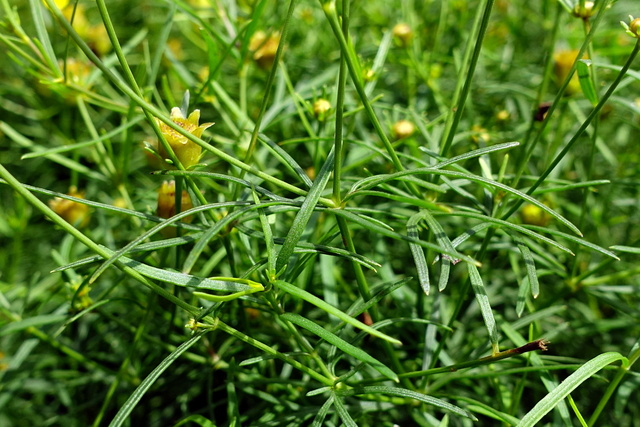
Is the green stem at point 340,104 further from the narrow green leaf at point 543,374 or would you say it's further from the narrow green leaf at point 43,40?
the narrow green leaf at point 43,40

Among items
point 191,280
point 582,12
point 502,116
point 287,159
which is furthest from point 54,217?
point 502,116

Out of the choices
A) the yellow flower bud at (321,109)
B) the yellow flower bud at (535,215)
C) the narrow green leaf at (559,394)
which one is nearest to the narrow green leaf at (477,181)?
the narrow green leaf at (559,394)

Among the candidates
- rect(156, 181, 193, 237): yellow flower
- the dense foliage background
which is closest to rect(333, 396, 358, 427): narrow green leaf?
the dense foliage background

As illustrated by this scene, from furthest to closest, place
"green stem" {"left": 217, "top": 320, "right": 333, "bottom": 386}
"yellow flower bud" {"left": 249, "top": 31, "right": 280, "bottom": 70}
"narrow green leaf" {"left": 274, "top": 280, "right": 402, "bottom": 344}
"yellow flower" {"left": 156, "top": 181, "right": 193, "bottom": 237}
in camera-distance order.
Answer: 1. "yellow flower bud" {"left": 249, "top": 31, "right": 280, "bottom": 70}
2. "yellow flower" {"left": 156, "top": 181, "right": 193, "bottom": 237}
3. "green stem" {"left": 217, "top": 320, "right": 333, "bottom": 386}
4. "narrow green leaf" {"left": 274, "top": 280, "right": 402, "bottom": 344}

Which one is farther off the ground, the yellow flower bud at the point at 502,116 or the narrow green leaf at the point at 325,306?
the narrow green leaf at the point at 325,306

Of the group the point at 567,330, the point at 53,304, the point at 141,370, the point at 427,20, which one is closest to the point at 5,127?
the point at 53,304

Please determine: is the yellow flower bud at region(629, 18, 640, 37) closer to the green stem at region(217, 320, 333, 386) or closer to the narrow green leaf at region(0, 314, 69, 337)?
the green stem at region(217, 320, 333, 386)

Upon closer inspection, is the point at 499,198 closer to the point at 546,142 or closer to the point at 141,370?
the point at 546,142
